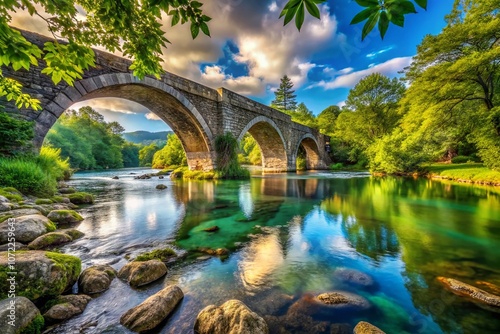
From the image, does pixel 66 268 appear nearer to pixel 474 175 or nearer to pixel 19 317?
pixel 19 317

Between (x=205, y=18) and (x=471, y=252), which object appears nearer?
(x=205, y=18)

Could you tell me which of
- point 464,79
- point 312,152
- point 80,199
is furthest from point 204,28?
point 312,152

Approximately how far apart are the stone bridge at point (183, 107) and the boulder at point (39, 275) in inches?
269

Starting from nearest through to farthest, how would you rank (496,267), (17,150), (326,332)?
(326,332) → (496,267) → (17,150)

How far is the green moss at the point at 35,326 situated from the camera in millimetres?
1452

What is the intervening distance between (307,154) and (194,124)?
2299 cm

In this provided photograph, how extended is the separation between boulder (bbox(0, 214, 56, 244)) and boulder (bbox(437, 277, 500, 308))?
Result: 5.46 m

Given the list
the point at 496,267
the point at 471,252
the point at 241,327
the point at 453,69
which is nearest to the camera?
the point at 241,327

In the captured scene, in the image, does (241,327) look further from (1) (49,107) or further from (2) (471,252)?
(1) (49,107)

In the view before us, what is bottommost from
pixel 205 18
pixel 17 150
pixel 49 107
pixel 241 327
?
pixel 241 327

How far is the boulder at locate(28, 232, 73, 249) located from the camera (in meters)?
2.91

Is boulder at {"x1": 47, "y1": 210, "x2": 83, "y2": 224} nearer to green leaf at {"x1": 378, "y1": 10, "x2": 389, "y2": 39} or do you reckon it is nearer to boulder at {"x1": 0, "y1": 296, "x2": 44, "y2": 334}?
boulder at {"x1": 0, "y1": 296, "x2": 44, "y2": 334}

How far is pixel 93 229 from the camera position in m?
4.10

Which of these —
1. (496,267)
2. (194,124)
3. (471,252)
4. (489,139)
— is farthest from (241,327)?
(489,139)
